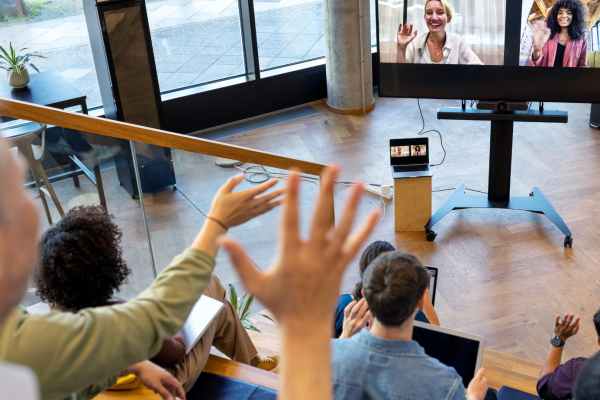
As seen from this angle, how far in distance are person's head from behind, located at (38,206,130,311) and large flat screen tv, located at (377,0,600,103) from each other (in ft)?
9.80

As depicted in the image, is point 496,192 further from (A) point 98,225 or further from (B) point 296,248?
(B) point 296,248

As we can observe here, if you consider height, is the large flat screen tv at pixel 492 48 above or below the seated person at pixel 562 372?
above

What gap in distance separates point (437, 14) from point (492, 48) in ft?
1.37

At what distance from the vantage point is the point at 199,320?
90.1 inches

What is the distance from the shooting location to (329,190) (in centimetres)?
63

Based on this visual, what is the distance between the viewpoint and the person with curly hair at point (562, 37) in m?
3.76

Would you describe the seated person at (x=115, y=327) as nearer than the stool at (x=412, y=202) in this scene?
Yes

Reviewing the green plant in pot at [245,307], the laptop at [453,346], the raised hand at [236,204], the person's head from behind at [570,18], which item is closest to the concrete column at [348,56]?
the person's head from behind at [570,18]

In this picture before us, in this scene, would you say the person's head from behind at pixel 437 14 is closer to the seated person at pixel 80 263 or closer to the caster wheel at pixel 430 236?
the caster wheel at pixel 430 236

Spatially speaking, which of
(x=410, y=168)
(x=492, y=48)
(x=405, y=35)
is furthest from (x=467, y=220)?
(x=405, y=35)

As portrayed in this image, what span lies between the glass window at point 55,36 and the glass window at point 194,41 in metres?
0.64

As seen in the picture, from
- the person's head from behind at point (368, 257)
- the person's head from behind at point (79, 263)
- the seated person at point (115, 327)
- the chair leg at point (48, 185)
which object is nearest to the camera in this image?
the seated person at point (115, 327)

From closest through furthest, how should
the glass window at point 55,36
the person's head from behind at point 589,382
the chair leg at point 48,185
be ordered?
the person's head from behind at point 589,382
the chair leg at point 48,185
the glass window at point 55,36

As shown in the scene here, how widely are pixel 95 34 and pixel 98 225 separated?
11.9 feet
